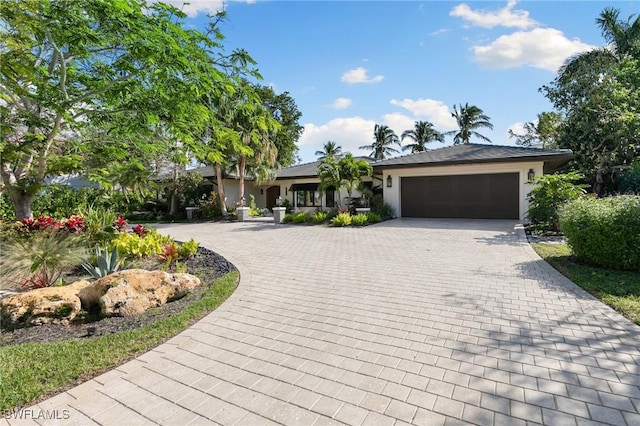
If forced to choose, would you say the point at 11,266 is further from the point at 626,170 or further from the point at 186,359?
the point at 626,170

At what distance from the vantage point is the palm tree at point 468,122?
112 feet

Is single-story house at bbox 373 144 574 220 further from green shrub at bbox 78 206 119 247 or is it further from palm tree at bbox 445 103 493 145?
palm tree at bbox 445 103 493 145

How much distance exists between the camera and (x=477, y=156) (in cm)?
1659

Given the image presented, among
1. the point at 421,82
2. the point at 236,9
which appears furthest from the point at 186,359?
the point at 421,82

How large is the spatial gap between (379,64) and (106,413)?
13.6 m

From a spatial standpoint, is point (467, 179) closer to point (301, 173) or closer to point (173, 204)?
point (301, 173)

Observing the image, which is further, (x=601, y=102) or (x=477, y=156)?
(x=601, y=102)

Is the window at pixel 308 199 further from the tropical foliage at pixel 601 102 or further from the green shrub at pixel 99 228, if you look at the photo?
the tropical foliage at pixel 601 102

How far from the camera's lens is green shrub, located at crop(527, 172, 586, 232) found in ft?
36.4

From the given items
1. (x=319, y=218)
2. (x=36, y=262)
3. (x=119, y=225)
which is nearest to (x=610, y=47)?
(x=319, y=218)

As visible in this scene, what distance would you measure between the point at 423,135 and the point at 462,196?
21986 mm

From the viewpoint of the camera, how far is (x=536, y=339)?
370cm

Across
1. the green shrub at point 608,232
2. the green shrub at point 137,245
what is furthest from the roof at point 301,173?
the green shrub at point 608,232

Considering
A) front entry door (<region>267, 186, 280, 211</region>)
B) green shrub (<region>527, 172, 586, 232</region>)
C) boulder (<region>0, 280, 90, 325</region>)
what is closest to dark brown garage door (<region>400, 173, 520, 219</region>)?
green shrub (<region>527, 172, 586, 232</region>)
